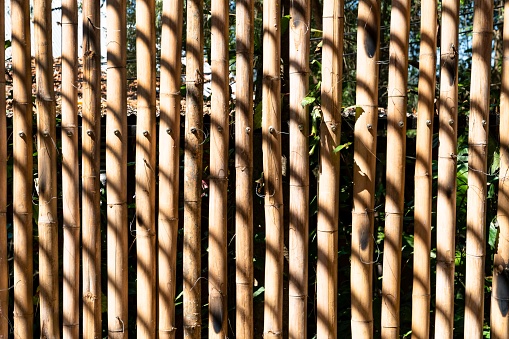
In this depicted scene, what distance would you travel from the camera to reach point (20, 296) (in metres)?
2.17

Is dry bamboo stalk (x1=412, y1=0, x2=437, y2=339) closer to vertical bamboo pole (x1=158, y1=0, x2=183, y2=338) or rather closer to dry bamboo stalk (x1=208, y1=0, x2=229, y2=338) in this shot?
dry bamboo stalk (x1=208, y1=0, x2=229, y2=338)

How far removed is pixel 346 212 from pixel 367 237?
623 millimetres

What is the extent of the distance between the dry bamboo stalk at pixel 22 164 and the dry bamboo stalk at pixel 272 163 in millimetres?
791

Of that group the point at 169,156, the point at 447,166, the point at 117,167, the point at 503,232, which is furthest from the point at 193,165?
the point at 503,232

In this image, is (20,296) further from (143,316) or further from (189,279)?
(189,279)

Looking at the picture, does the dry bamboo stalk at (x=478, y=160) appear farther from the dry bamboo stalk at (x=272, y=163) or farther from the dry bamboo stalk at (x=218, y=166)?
the dry bamboo stalk at (x=218, y=166)

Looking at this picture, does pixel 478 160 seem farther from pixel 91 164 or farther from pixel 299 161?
pixel 91 164

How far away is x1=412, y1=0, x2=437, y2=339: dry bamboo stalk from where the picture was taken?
198cm

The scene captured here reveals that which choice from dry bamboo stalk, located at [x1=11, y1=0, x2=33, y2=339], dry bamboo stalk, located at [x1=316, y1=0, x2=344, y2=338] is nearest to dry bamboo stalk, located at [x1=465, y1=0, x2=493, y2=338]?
dry bamboo stalk, located at [x1=316, y1=0, x2=344, y2=338]

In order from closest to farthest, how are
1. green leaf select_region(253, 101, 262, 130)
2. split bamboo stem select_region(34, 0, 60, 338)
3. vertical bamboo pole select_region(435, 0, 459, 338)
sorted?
vertical bamboo pole select_region(435, 0, 459, 338)
split bamboo stem select_region(34, 0, 60, 338)
green leaf select_region(253, 101, 262, 130)

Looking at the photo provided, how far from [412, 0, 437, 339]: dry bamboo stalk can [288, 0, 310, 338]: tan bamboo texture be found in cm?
36

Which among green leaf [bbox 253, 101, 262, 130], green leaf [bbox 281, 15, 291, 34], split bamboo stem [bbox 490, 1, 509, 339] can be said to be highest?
green leaf [bbox 281, 15, 291, 34]

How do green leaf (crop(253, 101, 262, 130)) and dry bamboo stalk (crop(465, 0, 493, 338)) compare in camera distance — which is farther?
green leaf (crop(253, 101, 262, 130))

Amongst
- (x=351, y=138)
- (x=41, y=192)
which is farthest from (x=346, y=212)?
(x=41, y=192)
